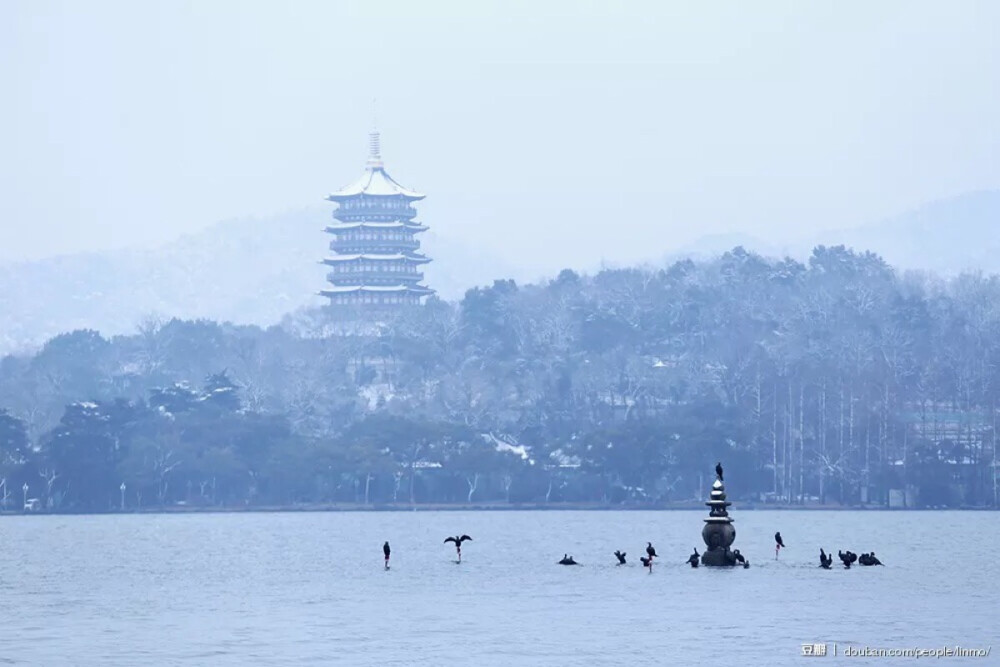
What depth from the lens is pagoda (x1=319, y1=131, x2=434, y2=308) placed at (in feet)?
617

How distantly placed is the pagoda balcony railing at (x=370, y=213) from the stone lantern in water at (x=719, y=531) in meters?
126

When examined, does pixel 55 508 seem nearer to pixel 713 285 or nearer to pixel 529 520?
pixel 529 520

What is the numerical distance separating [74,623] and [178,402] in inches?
3246

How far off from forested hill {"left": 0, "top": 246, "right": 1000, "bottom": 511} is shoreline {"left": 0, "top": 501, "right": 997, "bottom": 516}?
0.63 meters

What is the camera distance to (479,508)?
427 ft

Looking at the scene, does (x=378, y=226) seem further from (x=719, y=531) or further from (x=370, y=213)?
(x=719, y=531)

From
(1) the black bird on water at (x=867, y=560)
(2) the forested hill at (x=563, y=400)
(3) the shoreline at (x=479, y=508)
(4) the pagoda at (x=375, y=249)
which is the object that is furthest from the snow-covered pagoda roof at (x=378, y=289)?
(1) the black bird on water at (x=867, y=560)

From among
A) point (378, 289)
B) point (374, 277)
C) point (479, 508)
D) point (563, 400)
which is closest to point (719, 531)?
point (479, 508)

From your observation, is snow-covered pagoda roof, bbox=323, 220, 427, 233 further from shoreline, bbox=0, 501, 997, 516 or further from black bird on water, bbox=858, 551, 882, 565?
black bird on water, bbox=858, 551, 882, 565

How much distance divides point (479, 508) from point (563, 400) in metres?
17.0

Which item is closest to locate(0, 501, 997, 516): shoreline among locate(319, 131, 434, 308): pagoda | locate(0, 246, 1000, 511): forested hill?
locate(0, 246, 1000, 511): forested hill

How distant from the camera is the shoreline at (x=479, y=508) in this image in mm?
127875

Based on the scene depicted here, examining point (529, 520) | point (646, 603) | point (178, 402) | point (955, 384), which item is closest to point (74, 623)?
point (646, 603)

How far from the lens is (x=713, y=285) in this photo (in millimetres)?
165500
